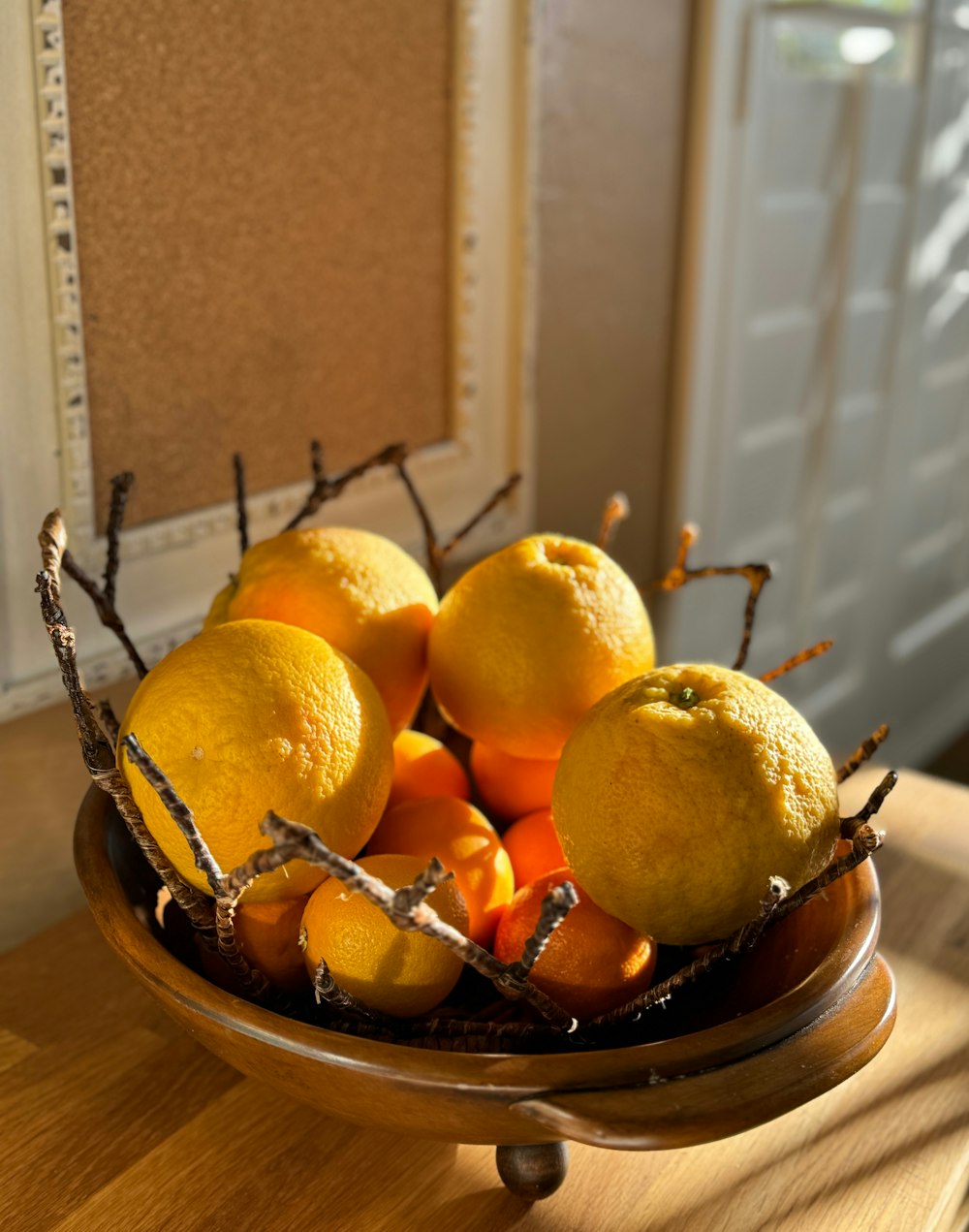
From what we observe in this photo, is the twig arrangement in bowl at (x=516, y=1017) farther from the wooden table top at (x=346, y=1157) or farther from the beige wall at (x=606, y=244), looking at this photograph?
the beige wall at (x=606, y=244)

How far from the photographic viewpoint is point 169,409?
2.52 feet

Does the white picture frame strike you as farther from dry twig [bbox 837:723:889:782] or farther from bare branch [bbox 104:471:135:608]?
dry twig [bbox 837:723:889:782]

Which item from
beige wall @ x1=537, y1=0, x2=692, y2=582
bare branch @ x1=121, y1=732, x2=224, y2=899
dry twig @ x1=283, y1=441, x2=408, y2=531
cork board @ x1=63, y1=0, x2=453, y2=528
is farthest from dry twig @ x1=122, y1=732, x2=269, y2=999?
beige wall @ x1=537, y1=0, x2=692, y2=582

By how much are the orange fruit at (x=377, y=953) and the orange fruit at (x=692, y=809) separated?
7cm

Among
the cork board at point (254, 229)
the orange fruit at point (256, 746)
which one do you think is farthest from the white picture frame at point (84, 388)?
the orange fruit at point (256, 746)

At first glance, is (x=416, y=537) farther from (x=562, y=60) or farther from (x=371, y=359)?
(x=562, y=60)

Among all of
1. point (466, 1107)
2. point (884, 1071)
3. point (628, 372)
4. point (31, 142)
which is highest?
point (31, 142)

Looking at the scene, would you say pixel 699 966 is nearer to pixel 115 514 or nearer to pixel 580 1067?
pixel 580 1067

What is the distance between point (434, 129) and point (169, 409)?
33 centimetres

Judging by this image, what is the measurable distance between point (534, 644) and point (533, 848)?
0.33 ft

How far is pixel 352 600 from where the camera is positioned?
56 centimetres

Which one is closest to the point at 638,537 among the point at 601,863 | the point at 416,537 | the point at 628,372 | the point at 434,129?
the point at 628,372

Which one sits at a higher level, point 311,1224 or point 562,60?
point 562,60

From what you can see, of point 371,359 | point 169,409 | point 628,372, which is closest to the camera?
point 169,409
